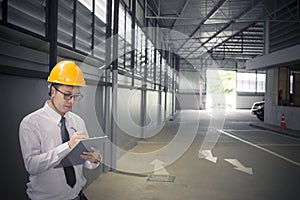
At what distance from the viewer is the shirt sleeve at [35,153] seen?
1968mm

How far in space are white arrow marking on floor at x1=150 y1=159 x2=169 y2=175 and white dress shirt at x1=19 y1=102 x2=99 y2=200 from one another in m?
4.59

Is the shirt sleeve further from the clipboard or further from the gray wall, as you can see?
the gray wall

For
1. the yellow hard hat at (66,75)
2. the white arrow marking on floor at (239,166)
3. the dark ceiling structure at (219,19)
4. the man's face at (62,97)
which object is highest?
the dark ceiling structure at (219,19)

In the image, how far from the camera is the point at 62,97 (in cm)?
218

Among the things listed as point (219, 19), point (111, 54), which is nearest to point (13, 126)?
point (111, 54)

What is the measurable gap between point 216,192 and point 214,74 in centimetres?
3524

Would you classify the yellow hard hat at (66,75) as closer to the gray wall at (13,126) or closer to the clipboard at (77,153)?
the clipboard at (77,153)

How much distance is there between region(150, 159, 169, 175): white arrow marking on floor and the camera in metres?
6.75

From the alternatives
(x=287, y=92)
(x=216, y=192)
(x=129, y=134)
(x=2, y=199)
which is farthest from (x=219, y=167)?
(x=287, y=92)

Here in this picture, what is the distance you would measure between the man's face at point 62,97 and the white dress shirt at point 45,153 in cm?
6

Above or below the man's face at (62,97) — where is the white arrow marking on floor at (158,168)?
below

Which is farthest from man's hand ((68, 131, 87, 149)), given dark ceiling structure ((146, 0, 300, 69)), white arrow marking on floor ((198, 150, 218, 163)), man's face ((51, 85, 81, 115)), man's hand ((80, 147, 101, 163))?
dark ceiling structure ((146, 0, 300, 69))

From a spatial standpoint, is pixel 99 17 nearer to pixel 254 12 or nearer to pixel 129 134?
pixel 129 134

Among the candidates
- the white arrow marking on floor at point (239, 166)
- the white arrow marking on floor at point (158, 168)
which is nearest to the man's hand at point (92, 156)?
the white arrow marking on floor at point (158, 168)
